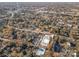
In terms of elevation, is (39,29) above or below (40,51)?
above

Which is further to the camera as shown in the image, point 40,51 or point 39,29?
point 39,29

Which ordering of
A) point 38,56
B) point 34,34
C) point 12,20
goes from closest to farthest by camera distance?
point 38,56, point 34,34, point 12,20

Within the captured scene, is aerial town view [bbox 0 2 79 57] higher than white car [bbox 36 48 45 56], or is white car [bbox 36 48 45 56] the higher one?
aerial town view [bbox 0 2 79 57]

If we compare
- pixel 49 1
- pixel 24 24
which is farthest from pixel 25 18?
pixel 49 1

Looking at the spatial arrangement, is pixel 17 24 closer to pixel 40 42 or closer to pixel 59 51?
pixel 40 42

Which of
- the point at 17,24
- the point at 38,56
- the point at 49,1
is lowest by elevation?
the point at 38,56

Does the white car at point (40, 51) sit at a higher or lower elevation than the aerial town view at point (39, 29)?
lower

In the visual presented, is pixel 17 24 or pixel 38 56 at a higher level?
pixel 17 24

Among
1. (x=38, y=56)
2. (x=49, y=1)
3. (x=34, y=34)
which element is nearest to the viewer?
(x=38, y=56)
